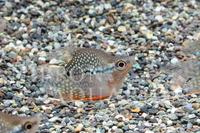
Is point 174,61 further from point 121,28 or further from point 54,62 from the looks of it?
point 54,62

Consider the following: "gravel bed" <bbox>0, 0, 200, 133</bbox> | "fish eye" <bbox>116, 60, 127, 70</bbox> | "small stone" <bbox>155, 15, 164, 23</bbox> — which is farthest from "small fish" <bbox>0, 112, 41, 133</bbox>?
"small stone" <bbox>155, 15, 164, 23</bbox>

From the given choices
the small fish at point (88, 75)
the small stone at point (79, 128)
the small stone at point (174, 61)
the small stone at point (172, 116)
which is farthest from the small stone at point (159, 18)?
the small stone at point (79, 128)

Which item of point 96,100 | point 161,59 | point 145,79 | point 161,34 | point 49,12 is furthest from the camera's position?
point 49,12

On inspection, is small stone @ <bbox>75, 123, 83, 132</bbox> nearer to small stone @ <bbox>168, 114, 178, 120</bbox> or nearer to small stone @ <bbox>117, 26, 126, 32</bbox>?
small stone @ <bbox>168, 114, 178, 120</bbox>

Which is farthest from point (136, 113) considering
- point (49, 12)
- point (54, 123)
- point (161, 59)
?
point (49, 12)

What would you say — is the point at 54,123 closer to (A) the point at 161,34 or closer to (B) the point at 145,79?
(B) the point at 145,79

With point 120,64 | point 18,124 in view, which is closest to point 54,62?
point 120,64
